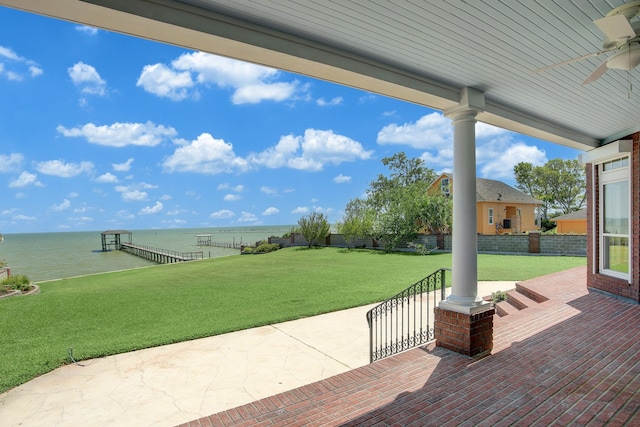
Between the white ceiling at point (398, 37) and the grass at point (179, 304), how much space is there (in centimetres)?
618

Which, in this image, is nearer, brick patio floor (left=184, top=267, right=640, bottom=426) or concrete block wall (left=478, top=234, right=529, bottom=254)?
brick patio floor (left=184, top=267, right=640, bottom=426)

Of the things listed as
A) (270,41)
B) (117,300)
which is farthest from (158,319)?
(270,41)

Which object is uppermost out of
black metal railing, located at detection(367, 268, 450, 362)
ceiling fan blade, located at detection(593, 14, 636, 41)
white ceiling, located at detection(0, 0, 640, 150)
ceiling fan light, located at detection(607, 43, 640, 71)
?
white ceiling, located at detection(0, 0, 640, 150)

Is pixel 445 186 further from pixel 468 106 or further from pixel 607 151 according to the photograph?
pixel 468 106

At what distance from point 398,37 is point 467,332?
3509 mm

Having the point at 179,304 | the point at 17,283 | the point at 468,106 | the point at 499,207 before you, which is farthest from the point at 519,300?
the point at 499,207

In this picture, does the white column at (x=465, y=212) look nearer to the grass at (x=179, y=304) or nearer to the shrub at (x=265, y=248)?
the grass at (x=179, y=304)

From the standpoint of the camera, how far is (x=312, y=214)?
30.2 m

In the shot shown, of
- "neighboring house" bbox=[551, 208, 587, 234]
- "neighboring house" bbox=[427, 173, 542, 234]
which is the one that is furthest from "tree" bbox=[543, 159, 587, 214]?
"neighboring house" bbox=[551, 208, 587, 234]

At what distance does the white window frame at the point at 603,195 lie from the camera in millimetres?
6535

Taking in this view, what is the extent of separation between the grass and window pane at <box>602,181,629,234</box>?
221 inches

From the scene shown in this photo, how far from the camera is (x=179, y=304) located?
1038 centimetres

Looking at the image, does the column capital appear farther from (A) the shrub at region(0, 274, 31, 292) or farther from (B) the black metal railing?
(A) the shrub at region(0, 274, 31, 292)

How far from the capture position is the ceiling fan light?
8.89 ft
